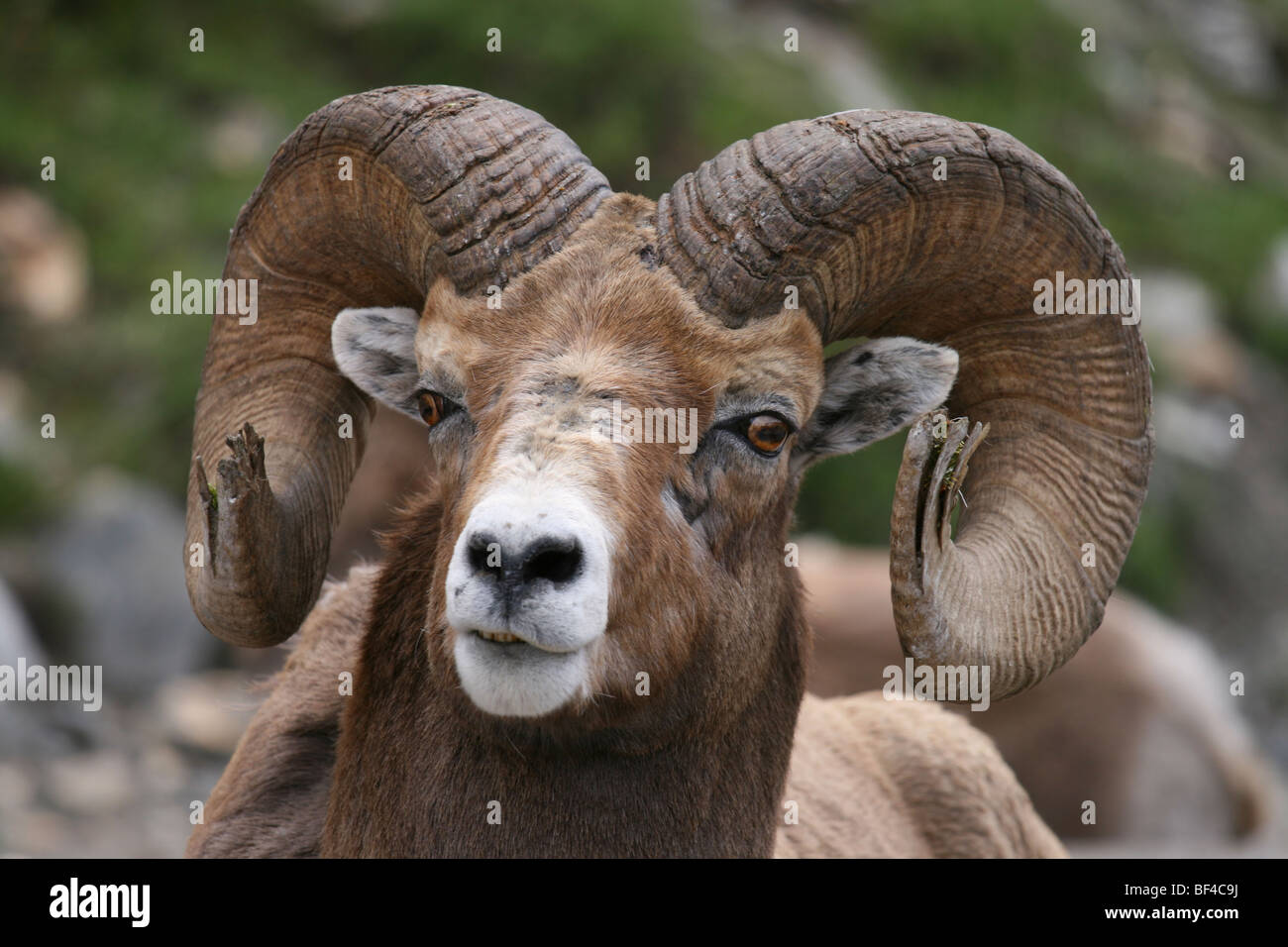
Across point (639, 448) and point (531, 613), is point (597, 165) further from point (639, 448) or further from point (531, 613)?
point (531, 613)

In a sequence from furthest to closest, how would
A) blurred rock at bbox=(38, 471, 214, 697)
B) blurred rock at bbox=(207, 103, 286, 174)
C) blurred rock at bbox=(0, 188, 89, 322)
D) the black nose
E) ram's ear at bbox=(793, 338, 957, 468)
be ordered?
blurred rock at bbox=(207, 103, 286, 174) → blurred rock at bbox=(0, 188, 89, 322) → blurred rock at bbox=(38, 471, 214, 697) → ram's ear at bbox=(793, 338, 957, 468) → the black nose

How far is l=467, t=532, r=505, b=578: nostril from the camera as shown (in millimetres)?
4199

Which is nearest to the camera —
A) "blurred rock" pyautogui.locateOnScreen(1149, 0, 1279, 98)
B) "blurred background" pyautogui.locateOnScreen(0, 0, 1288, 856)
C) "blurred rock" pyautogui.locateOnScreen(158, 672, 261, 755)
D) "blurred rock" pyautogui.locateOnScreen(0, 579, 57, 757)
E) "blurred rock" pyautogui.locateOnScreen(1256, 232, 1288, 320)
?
"blurred rock" pyautogui.locateOnScreen(0, 579, 57, 757)

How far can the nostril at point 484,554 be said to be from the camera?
165 inches

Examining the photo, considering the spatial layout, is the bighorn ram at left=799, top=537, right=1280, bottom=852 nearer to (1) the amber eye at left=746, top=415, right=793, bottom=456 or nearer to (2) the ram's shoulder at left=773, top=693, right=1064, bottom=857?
(2) the ram's shoulder at left=773, top=693, right=1064, bottom=857

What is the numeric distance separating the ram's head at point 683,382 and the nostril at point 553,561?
1cm

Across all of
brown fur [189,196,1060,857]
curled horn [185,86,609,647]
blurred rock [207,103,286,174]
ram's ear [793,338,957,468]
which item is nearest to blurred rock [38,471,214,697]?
blurred rock [207,103,286,174]

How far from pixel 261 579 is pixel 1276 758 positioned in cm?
1477

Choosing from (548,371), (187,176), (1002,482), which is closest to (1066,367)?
(1002,482)

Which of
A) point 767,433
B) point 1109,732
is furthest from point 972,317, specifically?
point 1109,732

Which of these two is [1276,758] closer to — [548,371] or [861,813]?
[861,813]

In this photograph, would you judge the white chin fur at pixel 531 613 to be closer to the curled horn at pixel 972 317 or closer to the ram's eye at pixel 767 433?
the ram's eye at pixel 767 433

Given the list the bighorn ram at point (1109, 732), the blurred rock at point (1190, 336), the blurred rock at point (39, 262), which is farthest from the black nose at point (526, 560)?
the blurred rock at point (1190, 336)

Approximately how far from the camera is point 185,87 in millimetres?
Result: 19172
